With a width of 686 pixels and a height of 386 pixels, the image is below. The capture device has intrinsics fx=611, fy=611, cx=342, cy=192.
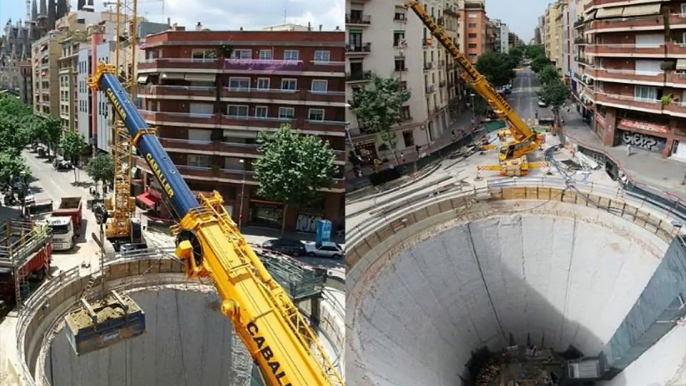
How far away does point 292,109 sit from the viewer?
4.63 meters

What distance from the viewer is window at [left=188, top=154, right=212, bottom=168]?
5.32 meters

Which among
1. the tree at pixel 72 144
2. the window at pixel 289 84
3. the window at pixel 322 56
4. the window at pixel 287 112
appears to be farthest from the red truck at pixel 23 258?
the window at pixel 322 56

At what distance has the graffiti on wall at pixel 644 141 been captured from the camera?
4.17 feet

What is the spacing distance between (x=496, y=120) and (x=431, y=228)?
596 millimetres

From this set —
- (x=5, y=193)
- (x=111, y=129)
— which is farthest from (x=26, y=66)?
(x=111, y=129)

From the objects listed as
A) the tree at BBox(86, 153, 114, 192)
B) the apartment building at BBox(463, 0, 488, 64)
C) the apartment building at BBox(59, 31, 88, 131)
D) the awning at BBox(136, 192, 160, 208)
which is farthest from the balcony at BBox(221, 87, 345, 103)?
the apartment building at BBox(59, 31, 88, 131)

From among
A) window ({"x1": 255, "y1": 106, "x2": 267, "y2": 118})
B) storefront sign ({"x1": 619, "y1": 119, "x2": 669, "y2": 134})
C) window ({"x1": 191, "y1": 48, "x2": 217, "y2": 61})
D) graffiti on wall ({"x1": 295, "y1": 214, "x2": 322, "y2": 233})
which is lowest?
graffiti on wall ({"x1": 295, "y1": 214, "x2": 322, "y2": 233})

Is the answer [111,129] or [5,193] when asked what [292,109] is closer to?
[111,129]

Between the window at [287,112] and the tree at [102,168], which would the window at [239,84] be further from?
the tree at [102,168]

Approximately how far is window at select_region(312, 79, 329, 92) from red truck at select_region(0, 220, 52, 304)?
416 centimetres

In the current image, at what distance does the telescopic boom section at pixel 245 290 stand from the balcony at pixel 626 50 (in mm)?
1983

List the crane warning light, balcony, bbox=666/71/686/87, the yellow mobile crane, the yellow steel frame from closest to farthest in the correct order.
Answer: balcony, bbox=666/71/686/87 < the yellow mobile crane < the yellow steel frame < the crane warning light

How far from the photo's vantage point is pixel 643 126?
4.27ft

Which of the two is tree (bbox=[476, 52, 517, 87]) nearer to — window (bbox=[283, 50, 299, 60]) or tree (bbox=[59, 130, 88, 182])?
window (bbox=[283, 50, 299, 60])
